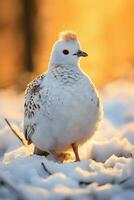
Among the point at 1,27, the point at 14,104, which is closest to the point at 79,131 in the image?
the point at 14,104

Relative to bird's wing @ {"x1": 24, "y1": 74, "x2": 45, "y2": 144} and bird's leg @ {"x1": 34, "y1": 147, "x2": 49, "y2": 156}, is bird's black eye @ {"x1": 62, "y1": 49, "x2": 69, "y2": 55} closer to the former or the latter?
bird's wing @ {"x1": 24, "y1": 74, "x2": 45, "y2": 144}

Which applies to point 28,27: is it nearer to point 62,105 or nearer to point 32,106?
point 32,106

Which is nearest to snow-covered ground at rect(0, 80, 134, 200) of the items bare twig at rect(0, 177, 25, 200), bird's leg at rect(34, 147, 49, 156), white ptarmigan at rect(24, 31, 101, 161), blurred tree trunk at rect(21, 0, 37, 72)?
bare twig at rect(0, 177, 25, 200)

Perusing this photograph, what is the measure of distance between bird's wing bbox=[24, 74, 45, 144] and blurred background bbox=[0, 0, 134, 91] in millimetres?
4666

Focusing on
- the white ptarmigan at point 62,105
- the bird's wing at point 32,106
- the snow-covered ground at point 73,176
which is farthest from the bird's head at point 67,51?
the snow-covered ground at point 73,176

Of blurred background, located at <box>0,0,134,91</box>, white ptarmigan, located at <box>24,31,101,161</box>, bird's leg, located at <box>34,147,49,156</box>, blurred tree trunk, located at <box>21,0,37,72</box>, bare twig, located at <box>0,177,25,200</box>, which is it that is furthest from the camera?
blurred tree trunk, located at <box>21,0,37,72</box>

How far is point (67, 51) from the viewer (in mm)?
5668

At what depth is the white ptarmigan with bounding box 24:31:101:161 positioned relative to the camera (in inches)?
212

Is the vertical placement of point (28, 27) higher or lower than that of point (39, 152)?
higher

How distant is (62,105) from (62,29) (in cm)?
1273

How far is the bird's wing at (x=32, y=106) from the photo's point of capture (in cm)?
554

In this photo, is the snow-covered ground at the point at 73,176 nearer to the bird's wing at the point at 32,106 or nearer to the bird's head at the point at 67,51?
the bird's wing at the point at 32,106

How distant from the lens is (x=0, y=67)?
49.3 ft

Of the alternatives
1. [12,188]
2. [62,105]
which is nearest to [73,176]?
[12,188]
